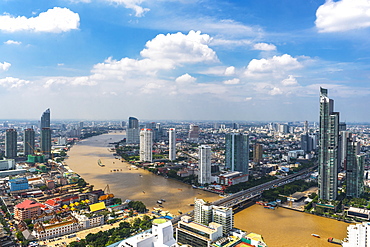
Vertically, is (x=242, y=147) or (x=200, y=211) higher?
(x=242, y=147)

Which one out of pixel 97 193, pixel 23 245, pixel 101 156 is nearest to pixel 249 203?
pixel 97 193

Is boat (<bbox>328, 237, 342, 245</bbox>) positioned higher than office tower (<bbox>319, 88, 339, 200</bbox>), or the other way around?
office tower (<bbox>319, 88, 339, 200</bbox>)

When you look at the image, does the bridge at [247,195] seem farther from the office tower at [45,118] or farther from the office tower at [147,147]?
the office tower at [45,118]

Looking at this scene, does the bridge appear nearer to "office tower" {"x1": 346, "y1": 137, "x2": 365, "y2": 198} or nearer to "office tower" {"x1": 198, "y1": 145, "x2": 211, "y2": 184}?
"office tower" {"x1": 198, "y1": 145, "x2": 211, "y2": 184}

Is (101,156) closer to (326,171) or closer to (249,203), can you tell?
(249,203)

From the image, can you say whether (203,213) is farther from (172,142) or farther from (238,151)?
(172,142)

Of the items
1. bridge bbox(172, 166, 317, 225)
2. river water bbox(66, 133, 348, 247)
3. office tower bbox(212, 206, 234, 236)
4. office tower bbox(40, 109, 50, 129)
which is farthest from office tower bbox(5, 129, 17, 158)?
office tower bbox(212, 206, 234, 236)
